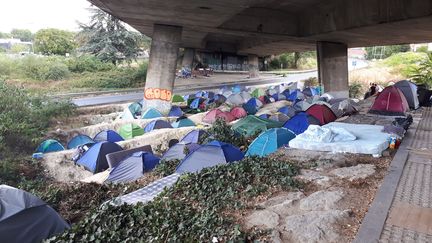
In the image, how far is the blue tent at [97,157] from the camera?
55.9ft

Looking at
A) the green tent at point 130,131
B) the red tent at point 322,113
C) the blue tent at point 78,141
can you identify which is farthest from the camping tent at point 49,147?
the red tent at point 322,113

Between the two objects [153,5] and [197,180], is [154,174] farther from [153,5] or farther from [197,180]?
[153,5]

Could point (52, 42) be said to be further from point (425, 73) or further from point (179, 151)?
point (179, 151)

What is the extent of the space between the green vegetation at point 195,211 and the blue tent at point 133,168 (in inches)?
233

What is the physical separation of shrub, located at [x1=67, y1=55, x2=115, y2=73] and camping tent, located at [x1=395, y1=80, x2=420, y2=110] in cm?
3904

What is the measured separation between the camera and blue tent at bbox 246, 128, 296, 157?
43.6 feet

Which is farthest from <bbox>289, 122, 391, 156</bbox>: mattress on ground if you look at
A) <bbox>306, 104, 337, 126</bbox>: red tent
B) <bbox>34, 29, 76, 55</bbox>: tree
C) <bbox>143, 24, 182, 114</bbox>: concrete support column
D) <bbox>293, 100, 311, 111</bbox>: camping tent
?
<bbox>34, 29, 76, 55</bbox>: tree

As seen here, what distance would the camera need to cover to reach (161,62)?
23.8m

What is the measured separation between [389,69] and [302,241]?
47.3 meters

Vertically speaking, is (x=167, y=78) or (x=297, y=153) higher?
(x=167, y=78)

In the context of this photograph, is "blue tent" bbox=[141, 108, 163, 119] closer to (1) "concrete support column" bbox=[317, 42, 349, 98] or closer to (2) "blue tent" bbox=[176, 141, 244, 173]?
(2) "blue tent" bbox=[176, 141, 244, 173]

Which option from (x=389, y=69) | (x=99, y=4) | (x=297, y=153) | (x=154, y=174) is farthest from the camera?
(x=389, y=69)

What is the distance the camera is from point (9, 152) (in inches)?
787

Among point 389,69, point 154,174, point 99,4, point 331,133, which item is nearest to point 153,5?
point 99,4
